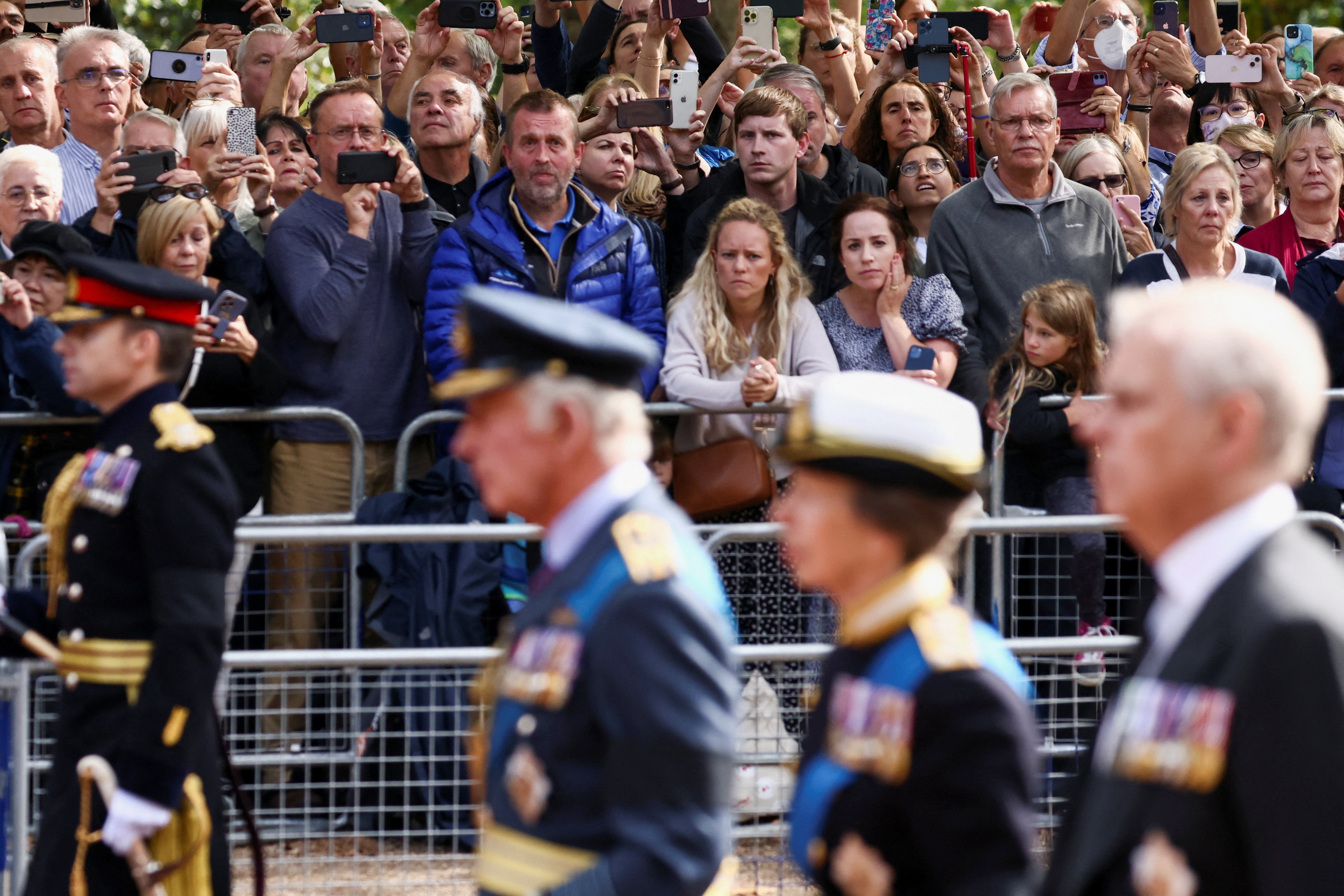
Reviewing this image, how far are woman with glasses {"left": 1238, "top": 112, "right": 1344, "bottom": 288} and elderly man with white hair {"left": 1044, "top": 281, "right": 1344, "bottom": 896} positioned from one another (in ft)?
19.1

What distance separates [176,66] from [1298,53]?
6.44 m

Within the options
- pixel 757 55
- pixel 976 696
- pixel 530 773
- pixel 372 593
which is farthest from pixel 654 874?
pixel 757 55

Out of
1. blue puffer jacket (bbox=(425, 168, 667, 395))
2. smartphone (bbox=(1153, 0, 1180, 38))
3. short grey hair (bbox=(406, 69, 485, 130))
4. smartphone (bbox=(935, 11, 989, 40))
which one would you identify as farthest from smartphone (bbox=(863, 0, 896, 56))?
blue puffer jacket (bbox=(425, 168, 667, 395))

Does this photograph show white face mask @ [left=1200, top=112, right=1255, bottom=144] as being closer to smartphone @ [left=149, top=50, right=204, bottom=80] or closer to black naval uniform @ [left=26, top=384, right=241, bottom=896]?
smartphone @ [left=149, top=50, right=204, bottom=80]

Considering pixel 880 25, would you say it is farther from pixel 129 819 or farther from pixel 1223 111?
pixel 129 819

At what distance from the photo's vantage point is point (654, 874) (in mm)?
2160

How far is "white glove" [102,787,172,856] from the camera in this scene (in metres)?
3.33

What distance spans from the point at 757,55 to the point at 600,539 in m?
5.74

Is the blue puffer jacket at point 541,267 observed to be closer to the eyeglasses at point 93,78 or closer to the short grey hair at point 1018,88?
the short grey hair at point 1018,88

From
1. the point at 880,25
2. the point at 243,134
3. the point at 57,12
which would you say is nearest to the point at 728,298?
the point at 243,134

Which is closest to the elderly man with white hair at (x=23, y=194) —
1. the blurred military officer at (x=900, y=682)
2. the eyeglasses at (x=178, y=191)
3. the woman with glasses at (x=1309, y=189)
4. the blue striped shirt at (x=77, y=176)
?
the eyeglasses at (x=178, y=191)

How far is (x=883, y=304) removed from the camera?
6320 mm

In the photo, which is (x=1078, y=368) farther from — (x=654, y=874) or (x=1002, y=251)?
(x=654, y=874)

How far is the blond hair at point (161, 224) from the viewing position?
5.99 meters
